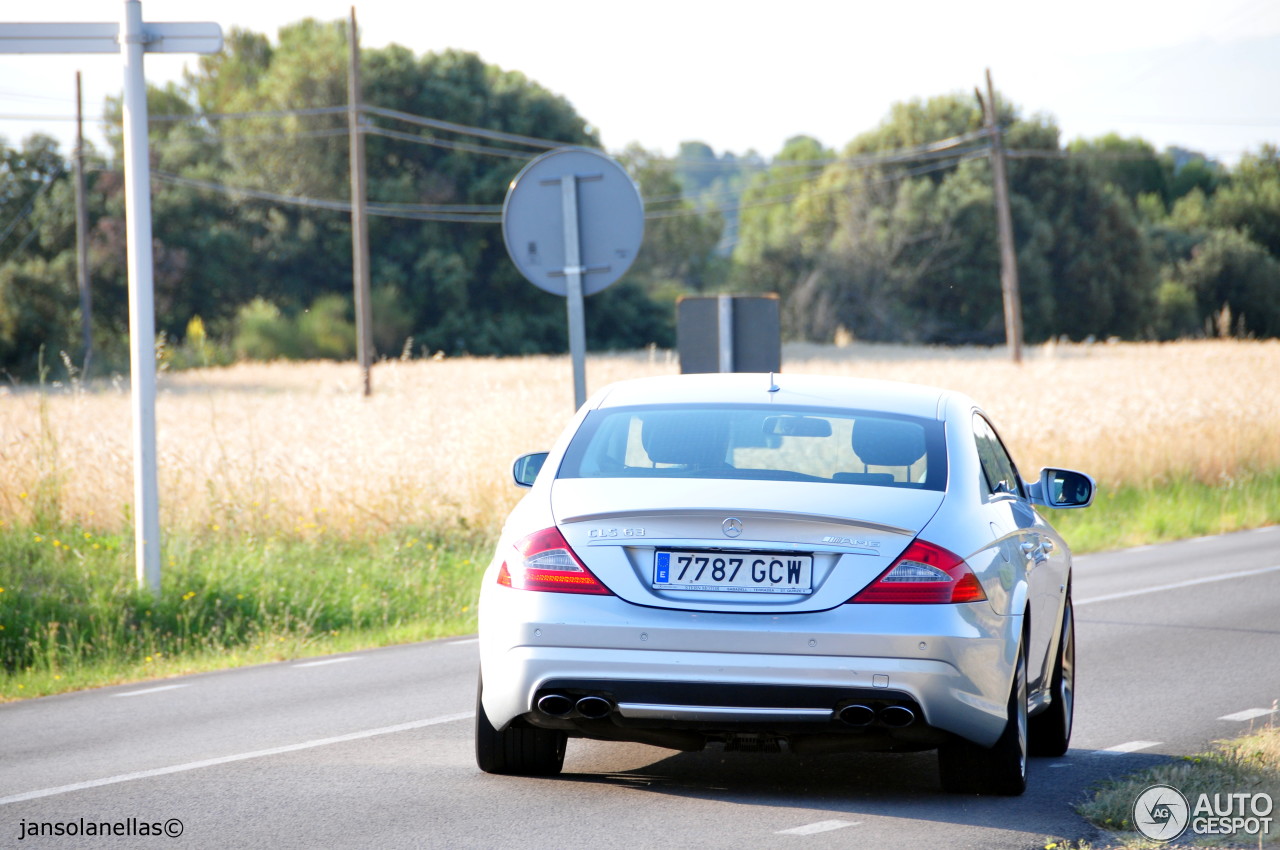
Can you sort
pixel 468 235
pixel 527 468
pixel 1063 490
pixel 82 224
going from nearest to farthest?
pixel 527 468 < pixel 1063 490 < pixel 82 224 < pixel 468 235

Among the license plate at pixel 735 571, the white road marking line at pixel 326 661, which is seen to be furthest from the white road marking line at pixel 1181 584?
the license plate at pixel 735 571

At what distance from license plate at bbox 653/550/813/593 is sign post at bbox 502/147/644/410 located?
5.55 meters

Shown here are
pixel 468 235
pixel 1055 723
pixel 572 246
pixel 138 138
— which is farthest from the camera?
pixel 468 235

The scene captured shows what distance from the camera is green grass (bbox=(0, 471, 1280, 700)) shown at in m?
9.73

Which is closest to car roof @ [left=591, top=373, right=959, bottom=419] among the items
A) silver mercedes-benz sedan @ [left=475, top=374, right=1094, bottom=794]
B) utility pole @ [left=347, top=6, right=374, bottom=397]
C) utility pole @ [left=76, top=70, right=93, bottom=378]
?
silver mercedes-benz sedan @ [left=475, top=374, right=1094, bottom=794]

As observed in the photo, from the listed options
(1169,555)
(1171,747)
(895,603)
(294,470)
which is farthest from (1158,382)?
(895,603)

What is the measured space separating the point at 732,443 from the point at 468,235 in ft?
205

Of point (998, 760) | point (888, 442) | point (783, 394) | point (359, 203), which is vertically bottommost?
point (998, 760)

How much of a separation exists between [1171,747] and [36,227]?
200ft

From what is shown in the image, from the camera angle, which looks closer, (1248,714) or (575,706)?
(575,706)

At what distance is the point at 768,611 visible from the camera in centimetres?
514

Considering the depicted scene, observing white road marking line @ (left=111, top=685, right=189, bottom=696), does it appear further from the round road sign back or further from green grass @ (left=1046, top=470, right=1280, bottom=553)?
green grass @ (left=1046, top=470, right=1280, bottom=553)

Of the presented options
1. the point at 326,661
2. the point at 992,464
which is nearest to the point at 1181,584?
the point at 326,661

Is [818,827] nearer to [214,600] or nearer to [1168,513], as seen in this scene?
[214,600]
